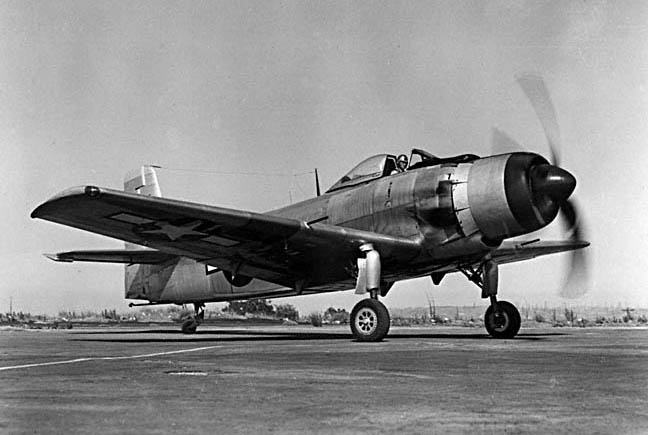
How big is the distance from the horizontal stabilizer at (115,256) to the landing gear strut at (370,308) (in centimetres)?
813

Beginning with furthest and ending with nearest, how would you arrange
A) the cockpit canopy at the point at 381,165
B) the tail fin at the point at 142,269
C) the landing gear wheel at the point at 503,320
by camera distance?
the tail fin at the point at 142,269 → the landing gear wheel at the point at 503,320 → the cockpit canopy at the point at 381,165

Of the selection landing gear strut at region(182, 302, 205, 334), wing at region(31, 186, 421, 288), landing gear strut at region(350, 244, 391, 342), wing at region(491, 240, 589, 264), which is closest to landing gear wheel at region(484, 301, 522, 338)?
wing at region(491, 240, 589, 264)

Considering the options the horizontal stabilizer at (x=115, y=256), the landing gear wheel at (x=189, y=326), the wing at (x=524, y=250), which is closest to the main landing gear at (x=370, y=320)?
the wing at (x=524, y=250)

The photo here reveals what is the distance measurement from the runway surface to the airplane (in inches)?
176

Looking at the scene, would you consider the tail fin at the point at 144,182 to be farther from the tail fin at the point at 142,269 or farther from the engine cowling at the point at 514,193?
the engine cowling at the point at 514,193

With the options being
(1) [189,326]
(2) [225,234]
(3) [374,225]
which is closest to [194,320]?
(1) [189,326]

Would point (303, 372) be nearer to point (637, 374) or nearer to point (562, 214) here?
point (637, 374)

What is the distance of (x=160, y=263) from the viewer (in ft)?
66.5

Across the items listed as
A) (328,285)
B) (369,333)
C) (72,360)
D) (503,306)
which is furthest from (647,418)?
(328,285)

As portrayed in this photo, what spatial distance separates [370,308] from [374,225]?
6.85ft

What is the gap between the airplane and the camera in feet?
41.2

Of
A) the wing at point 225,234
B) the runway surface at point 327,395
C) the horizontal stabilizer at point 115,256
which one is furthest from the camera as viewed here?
the horizontal stabilizer at point 115,256

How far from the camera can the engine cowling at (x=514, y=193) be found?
12.5 m

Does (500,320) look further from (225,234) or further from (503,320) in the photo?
(225,234)
